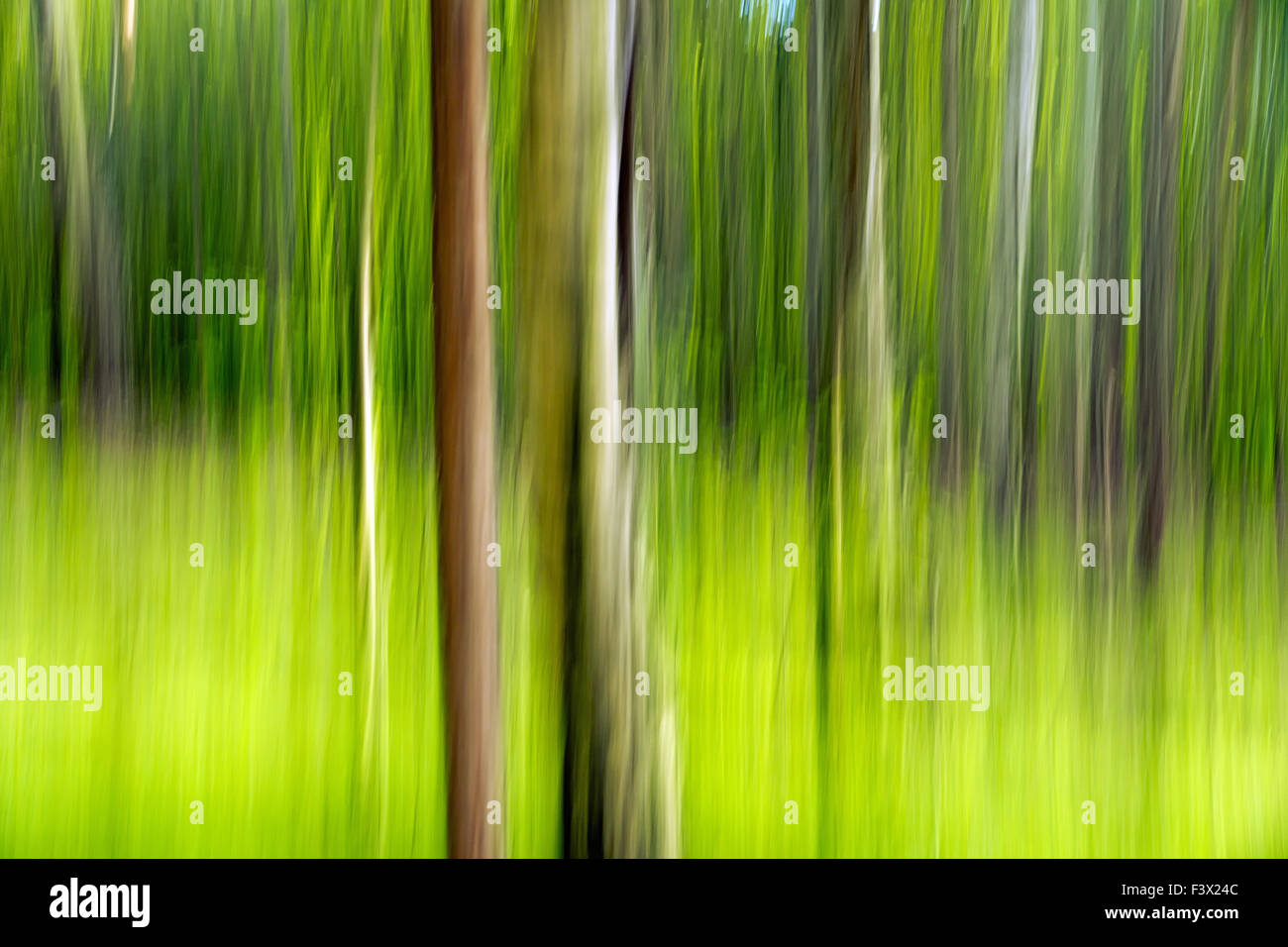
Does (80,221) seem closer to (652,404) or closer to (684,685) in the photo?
(652,404)

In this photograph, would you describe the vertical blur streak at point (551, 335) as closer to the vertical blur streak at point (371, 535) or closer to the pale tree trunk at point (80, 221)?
the vertical blur streak at point (371, 535)

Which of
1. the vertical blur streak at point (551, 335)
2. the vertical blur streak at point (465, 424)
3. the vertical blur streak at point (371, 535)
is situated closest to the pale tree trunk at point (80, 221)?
the vertical blur streak at point (371, 535)

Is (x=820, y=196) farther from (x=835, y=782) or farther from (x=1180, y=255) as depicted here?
(x=835, y=782)


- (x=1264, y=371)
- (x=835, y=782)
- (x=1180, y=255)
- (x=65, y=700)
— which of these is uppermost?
(x=1180, y=255)

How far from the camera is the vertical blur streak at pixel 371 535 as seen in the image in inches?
56.6

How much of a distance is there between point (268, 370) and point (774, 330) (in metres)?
0.67

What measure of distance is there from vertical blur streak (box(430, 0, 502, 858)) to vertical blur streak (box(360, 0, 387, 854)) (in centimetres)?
8

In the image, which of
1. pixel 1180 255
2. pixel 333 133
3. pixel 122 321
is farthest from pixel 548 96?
pixel 1180 255

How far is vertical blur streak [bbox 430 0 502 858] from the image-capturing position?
4.71 feet

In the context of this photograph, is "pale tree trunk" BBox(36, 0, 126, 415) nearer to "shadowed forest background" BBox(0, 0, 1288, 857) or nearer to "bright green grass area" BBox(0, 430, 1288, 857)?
"shadowed forest background" BBox(0, 0, 1288, 857)

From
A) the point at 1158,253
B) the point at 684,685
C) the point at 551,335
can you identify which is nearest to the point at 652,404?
the point at 551,335

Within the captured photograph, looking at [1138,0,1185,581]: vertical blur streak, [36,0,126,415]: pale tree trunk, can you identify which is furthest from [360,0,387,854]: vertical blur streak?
[1138,0,1185,581]: vertical blur streak

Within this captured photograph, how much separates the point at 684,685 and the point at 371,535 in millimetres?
456
